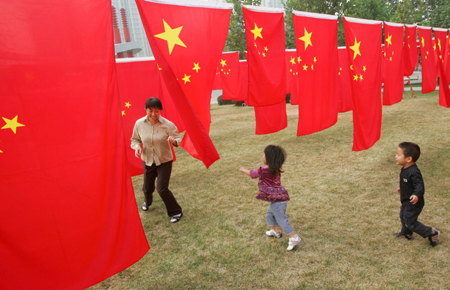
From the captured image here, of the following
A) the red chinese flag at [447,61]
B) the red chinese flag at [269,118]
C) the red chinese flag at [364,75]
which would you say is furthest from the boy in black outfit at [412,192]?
the red chinese flag at [447,61]

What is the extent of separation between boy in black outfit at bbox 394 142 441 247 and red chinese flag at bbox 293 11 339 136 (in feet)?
6.83

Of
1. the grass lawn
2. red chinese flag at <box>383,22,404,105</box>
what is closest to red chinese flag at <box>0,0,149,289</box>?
the grass lawn

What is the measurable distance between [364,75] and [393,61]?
5.72ft

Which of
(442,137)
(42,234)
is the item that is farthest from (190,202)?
(442,137)

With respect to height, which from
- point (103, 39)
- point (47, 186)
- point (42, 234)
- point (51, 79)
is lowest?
point (42, 234)

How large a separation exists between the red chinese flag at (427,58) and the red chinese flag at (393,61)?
46.3 inches

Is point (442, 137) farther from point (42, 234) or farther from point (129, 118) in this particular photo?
point (42, 234)

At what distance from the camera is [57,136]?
196cm

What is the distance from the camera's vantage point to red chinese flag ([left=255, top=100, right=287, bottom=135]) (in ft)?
17.4

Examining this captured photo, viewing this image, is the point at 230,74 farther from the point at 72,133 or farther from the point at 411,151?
the point at 72,133

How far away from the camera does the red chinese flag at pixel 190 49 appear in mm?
2592

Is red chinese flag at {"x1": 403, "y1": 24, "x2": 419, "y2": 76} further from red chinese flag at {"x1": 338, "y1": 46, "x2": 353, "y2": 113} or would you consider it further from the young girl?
the young girl

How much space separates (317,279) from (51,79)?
267cm

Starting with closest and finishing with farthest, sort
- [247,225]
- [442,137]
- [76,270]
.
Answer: [76,270] < [247,225] < [442,137]
